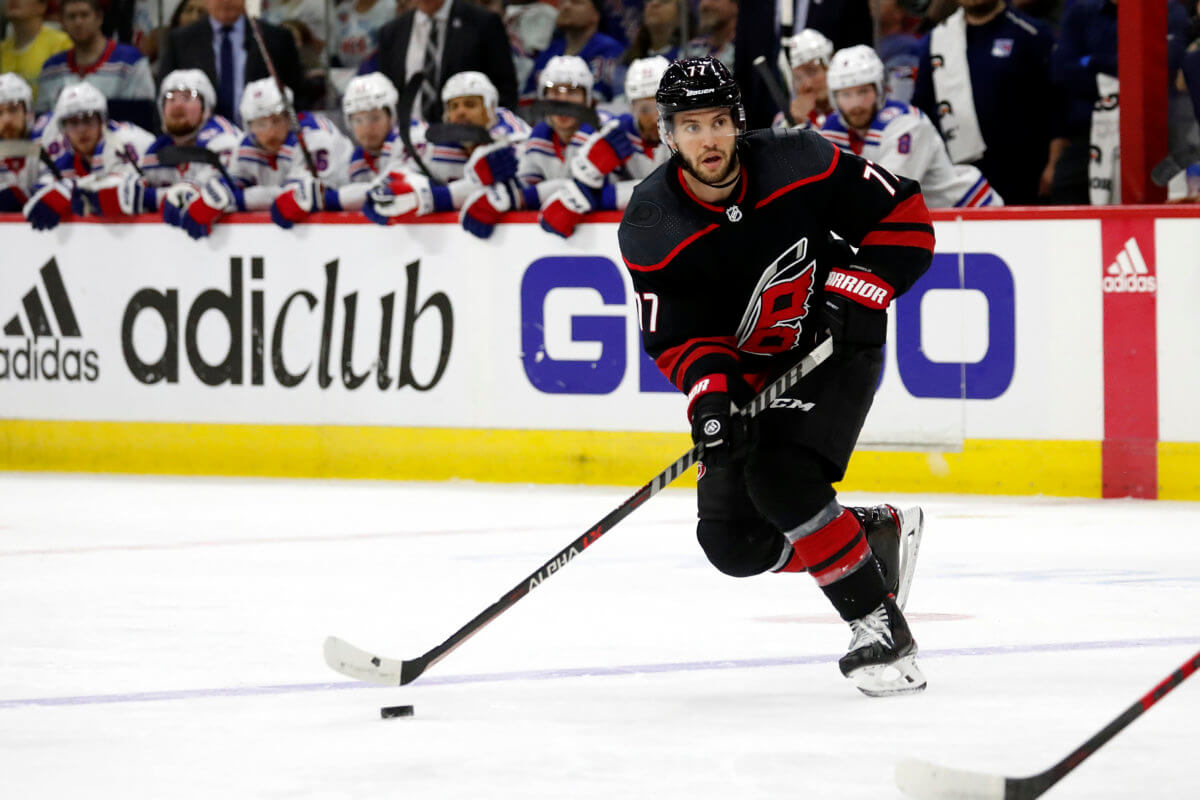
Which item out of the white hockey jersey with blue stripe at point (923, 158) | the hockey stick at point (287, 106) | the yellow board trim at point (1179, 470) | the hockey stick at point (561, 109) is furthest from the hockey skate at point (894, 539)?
the hockey stick at point (287, 106)

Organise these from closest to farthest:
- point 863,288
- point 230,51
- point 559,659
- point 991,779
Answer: point 991,779, point 863,288, point 559,659, point 230,51

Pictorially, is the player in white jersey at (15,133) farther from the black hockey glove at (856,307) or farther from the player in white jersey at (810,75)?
A: the black hockey glove at (856,307)

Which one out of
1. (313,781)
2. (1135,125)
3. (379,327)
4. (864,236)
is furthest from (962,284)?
(313,781)

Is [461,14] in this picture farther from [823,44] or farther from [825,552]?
[825,552]

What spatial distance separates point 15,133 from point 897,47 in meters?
3.75

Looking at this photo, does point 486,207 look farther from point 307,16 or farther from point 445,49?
point 307,16

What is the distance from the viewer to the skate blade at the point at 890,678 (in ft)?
12.2

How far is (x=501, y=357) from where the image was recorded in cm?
778

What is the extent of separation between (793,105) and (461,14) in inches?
63.7

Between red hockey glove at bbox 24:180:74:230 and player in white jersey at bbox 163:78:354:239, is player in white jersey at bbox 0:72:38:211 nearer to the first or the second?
red hockey glove at bbox 24:180:74:230

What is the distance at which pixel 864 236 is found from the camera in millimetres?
3980

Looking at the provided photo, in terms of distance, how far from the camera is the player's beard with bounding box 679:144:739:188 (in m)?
3.83

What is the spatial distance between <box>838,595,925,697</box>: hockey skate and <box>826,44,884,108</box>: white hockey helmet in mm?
3809

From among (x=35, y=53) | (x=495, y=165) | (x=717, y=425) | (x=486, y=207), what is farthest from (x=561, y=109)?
(x=717, y=425)
